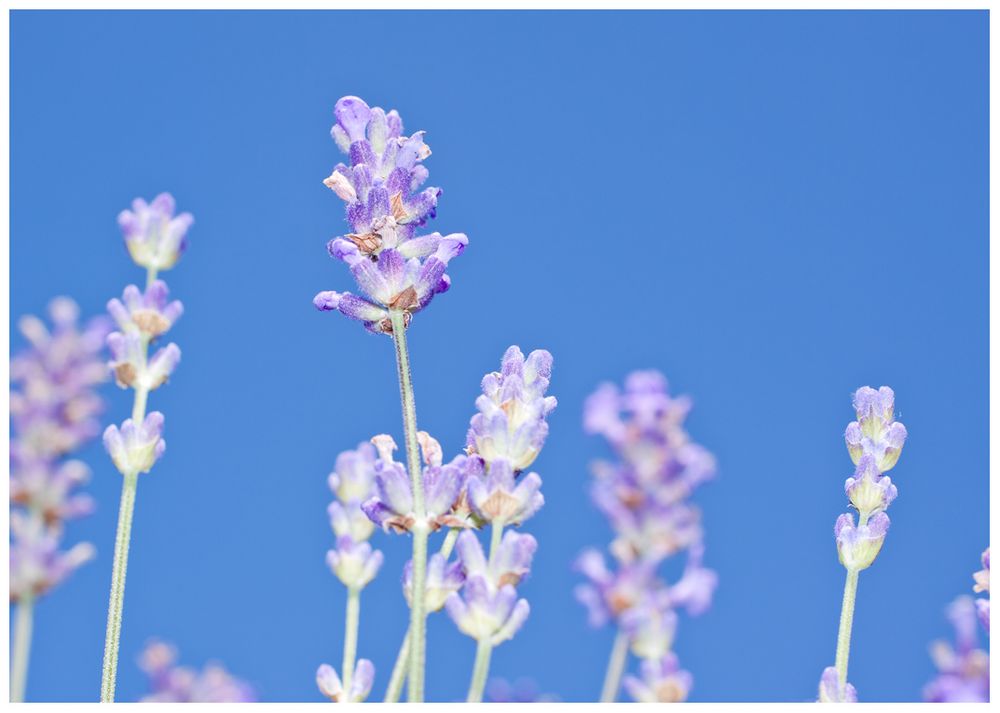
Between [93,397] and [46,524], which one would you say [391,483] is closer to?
[46,524]

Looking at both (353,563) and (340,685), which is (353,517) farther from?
(340,685)

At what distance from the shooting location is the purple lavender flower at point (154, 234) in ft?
6.59

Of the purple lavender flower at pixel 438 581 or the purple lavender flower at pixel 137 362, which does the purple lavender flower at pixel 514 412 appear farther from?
the purple lavender flower at pixel 137 362

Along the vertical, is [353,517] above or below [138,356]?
below

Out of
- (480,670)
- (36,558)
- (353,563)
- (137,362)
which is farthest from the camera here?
(36,558)

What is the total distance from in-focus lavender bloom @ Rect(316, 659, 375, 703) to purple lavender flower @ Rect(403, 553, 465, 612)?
0.18 meters

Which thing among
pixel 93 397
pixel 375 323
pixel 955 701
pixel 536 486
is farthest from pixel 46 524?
pixel 955 701

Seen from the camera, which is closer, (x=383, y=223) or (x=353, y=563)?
(x=383, y=223)

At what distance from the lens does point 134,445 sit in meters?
1.68

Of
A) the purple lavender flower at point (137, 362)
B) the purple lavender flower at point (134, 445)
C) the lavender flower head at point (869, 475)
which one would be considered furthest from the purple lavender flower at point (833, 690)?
the purple lavender flower at point (137, 362)

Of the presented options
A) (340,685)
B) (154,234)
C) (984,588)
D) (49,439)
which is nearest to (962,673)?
(984,588)

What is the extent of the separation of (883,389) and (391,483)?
744mm

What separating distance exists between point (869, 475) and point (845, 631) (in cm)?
29

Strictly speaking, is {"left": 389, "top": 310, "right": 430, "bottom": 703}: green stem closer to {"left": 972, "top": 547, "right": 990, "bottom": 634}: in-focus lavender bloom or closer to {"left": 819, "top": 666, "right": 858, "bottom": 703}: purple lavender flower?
{"left": 819, "top": 666, "right": 858, "bottom": 703}: purple lavender flower
